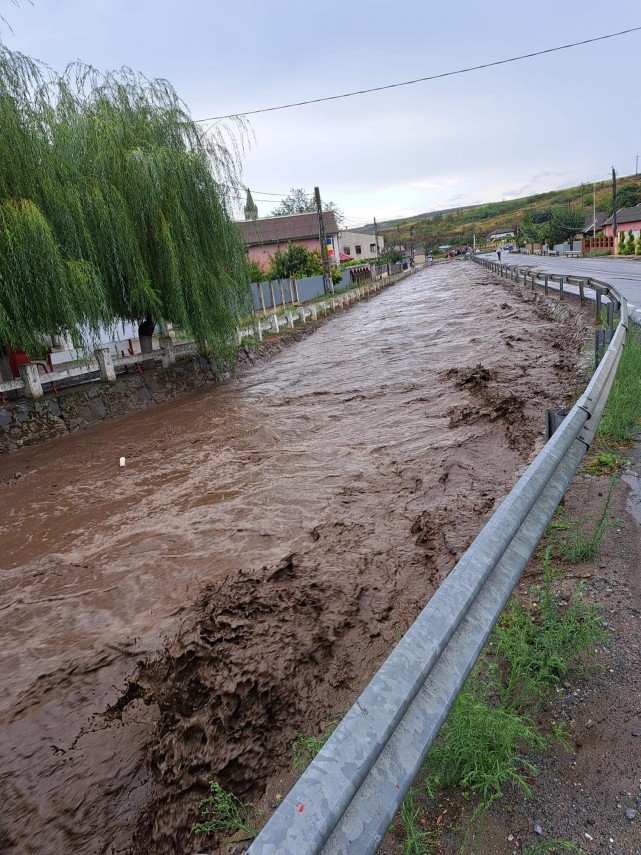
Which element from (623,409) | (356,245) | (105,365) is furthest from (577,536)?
(356,245)

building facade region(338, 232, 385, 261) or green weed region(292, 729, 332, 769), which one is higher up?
building facade region(338, 232, 385, 261)

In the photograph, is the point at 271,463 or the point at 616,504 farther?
the point at 271,463

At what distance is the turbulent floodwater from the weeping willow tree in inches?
103

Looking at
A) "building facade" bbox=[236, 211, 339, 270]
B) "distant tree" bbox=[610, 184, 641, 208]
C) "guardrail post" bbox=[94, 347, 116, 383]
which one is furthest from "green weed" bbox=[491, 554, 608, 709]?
"distant tree" bbox=[610, 184, 641, 208]

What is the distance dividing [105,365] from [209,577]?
28.5ft

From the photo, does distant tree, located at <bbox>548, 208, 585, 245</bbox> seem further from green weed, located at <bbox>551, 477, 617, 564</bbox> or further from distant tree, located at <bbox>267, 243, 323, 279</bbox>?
green weed, located at <bbox>551, 477, 617, 564</bbox>

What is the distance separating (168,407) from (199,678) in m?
9.72

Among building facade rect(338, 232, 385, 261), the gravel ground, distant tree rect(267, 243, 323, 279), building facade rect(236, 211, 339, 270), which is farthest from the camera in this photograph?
building facade rect(338, 232, 385, 261)

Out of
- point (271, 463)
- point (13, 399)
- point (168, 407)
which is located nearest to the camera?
point (271, 463)

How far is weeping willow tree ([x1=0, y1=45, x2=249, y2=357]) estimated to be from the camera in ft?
32.0

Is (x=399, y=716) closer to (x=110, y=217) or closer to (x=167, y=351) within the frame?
(x=110, y=217)

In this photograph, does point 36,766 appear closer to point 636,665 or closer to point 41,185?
point 636,665

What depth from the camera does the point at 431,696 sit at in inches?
55.2

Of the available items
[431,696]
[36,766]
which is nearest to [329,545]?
[36,766]
